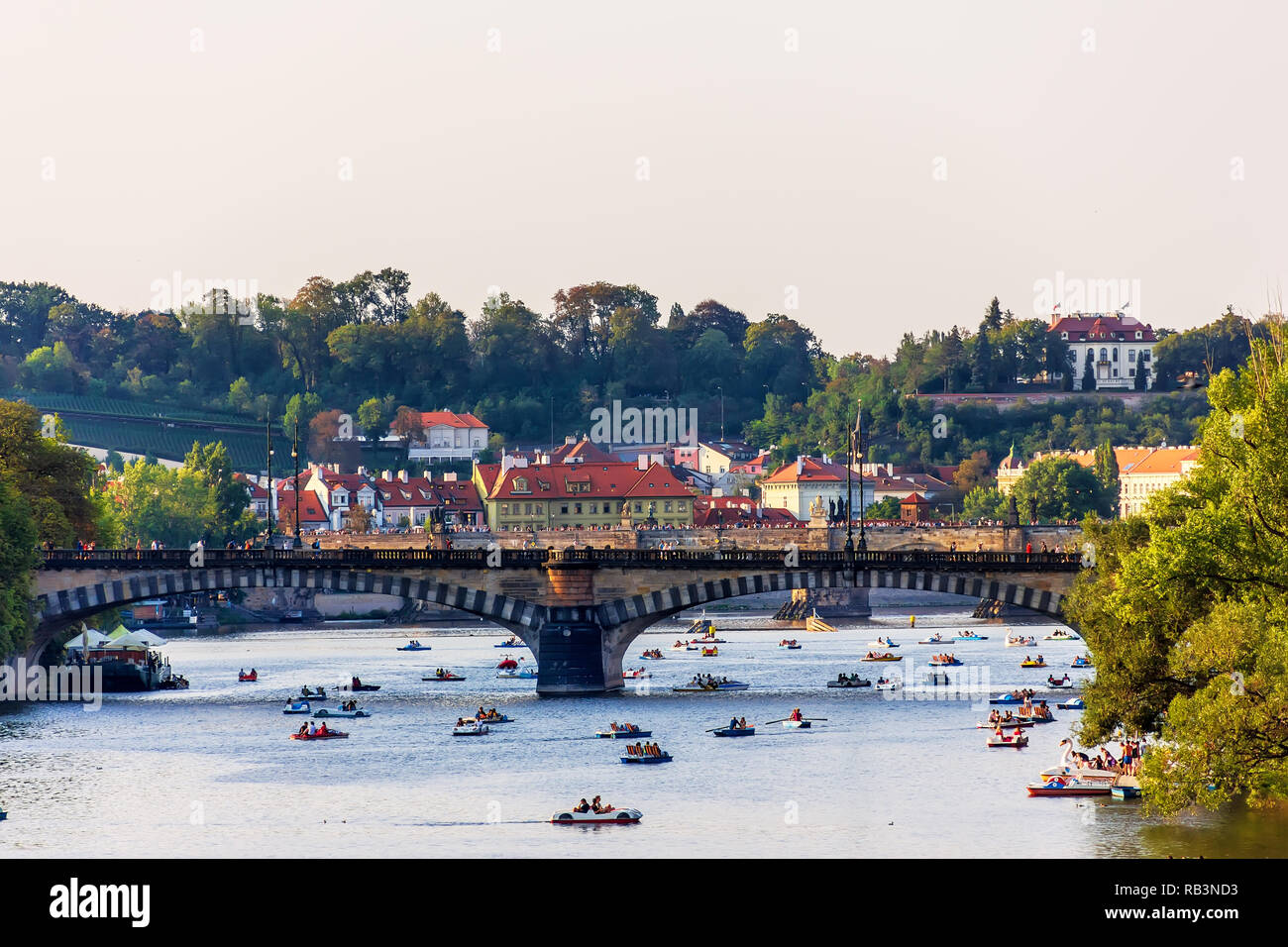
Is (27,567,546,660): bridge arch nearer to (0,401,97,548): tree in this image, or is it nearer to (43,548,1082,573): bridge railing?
(43,548,1082,573): bridge railing

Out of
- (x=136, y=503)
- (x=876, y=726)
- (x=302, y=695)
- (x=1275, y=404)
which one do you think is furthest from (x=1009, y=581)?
(x=136, y=503)

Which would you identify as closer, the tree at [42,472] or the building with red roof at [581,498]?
the tree at [42,472]

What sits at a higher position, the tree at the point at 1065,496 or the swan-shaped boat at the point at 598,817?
the tree at the point at 1065,496

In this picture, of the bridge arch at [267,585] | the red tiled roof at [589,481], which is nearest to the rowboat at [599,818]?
the bridge arch at [267,585]

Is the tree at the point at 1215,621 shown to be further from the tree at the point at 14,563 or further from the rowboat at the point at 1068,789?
the tree at the point at 14,563

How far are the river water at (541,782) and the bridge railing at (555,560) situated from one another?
5471 mm

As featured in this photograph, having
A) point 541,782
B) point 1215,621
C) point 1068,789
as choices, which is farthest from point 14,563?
point 1215,621

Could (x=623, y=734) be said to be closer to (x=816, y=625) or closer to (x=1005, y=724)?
(x=1005, y=724)

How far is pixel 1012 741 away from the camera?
70.9m

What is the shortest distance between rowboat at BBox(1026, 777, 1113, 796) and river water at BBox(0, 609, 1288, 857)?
59 cm

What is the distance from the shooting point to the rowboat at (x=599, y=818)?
54656 mm

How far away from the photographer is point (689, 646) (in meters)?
125

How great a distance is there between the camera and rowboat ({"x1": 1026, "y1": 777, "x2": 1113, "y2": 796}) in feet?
194
